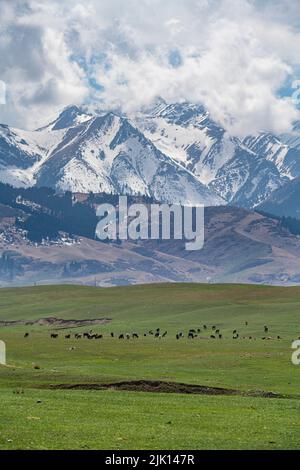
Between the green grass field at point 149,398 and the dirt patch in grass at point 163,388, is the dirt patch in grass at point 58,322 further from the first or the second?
the dirt patch in grass at point 163,388

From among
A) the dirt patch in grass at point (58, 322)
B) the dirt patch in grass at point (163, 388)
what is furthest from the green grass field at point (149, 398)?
the dirt patch in grass at point (58, 322)

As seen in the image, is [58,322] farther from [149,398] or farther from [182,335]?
[149,398]

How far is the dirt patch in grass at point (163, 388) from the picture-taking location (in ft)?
196

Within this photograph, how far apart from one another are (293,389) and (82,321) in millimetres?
130084

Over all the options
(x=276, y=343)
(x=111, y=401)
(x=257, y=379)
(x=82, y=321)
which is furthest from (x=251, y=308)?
(x=111, y=401)

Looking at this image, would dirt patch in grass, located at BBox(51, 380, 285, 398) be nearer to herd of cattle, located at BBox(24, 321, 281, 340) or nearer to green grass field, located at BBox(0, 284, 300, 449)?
green grass field, located at BBox(0, 284, 300, 449)

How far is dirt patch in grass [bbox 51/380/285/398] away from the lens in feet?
196

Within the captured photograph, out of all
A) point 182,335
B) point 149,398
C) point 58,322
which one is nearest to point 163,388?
point 149,398

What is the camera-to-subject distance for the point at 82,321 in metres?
192

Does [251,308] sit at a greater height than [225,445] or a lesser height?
greater
